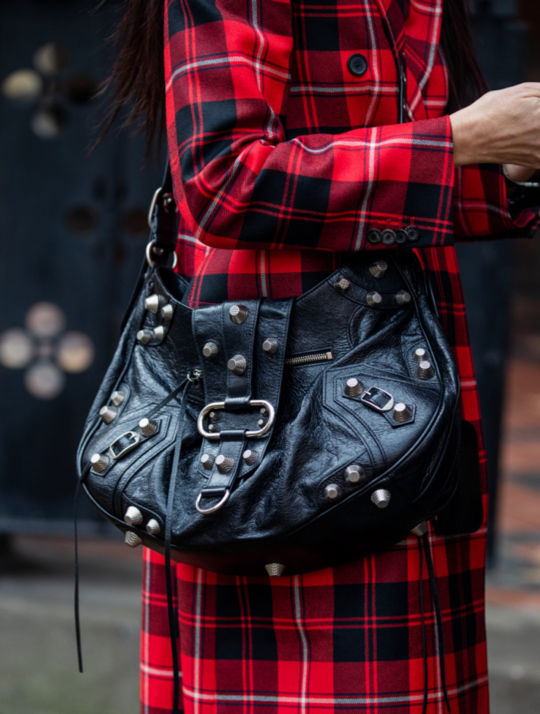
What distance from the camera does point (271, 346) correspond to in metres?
1.10

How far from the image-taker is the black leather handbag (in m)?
1.03

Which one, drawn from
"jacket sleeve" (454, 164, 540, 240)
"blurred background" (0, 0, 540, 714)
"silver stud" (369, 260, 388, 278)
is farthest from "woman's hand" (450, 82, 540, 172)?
"blurred background" (0, 0, 540, 714)

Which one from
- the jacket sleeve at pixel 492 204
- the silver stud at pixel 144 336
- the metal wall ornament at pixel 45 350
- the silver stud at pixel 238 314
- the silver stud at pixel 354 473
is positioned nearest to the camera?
the silver stud at pixel 354 473

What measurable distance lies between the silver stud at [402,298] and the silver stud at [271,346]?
5.9 inches

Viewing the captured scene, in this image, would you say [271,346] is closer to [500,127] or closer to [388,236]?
[388,236]

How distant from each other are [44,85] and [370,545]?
8.99 ft

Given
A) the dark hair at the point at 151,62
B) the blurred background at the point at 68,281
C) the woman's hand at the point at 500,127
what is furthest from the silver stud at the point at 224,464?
the blurred background at the point at 68,281

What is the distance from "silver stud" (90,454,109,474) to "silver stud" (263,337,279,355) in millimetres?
238

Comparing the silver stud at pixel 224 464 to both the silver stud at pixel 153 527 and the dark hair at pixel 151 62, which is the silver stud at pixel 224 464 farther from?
the dark hair at pixel 151 62

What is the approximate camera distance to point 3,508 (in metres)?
3.53

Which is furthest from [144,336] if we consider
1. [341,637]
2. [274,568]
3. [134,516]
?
[341,637]

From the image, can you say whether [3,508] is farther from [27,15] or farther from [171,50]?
[171,50]

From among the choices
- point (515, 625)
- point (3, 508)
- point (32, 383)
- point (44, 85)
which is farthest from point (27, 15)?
point (515, 625)

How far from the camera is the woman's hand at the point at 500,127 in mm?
1062
